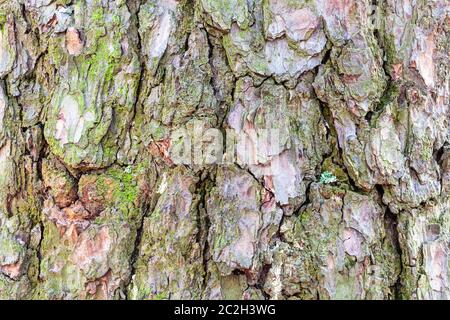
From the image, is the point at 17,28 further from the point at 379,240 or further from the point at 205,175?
the point at 379,240

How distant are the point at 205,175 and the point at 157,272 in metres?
0.36

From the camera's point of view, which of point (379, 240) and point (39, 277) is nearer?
point (379, 240)

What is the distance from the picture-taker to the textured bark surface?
1.67 m

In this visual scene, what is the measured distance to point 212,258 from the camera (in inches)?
65.8

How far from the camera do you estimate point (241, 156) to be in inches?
66.3

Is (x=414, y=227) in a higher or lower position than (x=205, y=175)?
lower

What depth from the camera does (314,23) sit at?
1682 mm

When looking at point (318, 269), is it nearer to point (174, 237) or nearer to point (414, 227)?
point (414, 227)

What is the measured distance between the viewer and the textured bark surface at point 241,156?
→ 5.47 ft

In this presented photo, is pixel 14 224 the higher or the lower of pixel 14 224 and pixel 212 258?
the higher
